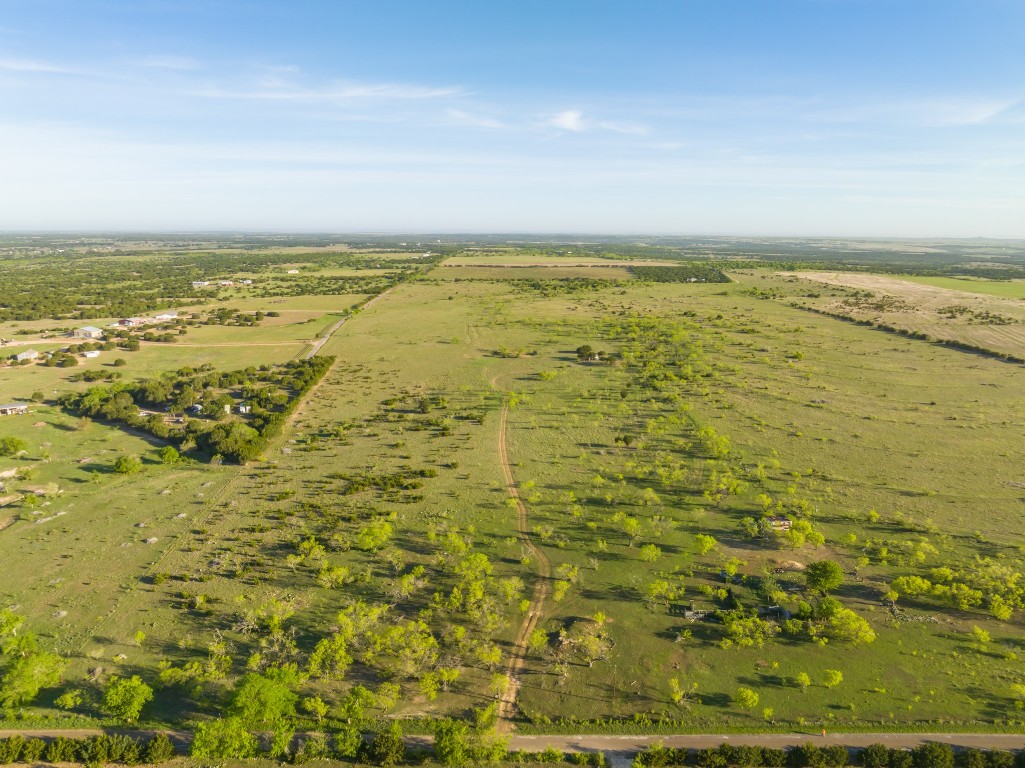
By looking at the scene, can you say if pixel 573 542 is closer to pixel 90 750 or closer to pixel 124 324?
pixel 90 750

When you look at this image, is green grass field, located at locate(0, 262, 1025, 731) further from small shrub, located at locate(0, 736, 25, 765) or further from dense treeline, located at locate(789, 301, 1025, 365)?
dense treeline, located at locate(789, 301, 1025, 365)

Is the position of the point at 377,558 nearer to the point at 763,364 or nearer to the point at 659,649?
the point at 659,649

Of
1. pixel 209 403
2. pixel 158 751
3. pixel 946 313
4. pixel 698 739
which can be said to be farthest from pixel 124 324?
pixel 946 313

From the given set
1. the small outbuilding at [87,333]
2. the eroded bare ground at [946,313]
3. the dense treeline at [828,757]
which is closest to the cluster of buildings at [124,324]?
the small outbuilding at [87,333]

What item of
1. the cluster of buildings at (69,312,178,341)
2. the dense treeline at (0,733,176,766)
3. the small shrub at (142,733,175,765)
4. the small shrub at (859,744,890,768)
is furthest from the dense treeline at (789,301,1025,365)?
the cluster of buildings at (69,312,178,341)

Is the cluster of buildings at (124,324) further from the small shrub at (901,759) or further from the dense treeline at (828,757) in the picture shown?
the small shrub at (901,759)

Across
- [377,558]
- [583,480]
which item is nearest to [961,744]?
[583,480]
